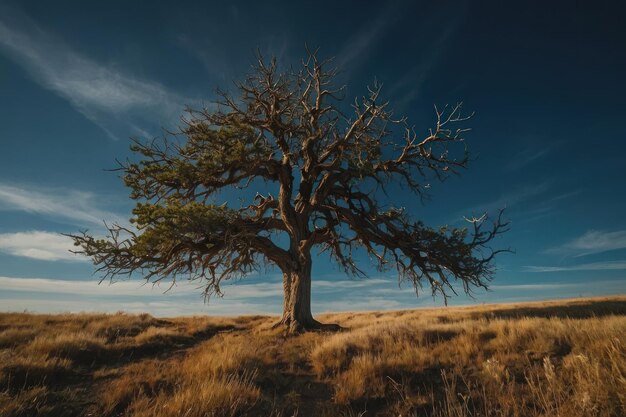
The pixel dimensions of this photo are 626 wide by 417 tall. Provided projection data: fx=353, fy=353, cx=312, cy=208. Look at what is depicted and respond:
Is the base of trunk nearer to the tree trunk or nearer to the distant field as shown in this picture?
the tree trunk

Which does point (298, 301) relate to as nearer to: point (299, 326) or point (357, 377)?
point (299, 326)

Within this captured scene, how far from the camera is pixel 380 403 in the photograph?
5.54 meters

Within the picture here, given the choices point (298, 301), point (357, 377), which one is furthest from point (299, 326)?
point (357, 377)

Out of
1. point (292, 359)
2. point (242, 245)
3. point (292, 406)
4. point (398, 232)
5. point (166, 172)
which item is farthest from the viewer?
point (398, 232)

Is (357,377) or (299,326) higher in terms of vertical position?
(299,326)

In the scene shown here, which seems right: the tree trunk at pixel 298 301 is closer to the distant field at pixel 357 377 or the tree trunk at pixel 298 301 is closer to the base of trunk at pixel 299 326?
the base of trunk at pixel 299 326

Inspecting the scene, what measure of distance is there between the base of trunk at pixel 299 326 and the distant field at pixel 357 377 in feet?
11.0

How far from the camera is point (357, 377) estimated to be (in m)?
6.15

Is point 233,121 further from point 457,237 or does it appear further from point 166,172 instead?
point 457,237

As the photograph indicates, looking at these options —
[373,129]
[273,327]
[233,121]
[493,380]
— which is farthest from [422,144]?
[493,380]

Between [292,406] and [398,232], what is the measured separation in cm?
1143

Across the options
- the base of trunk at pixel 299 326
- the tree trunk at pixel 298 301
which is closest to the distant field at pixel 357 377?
the base of trunk at pixel 299 326

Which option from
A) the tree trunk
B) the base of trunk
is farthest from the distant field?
the tree trunk

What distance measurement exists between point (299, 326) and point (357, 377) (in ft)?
28.5
